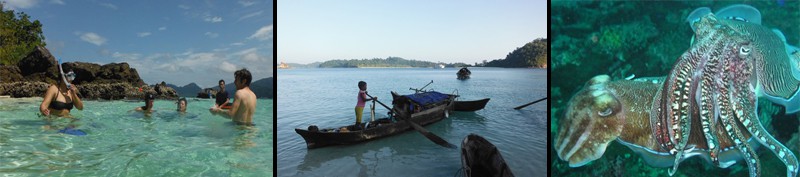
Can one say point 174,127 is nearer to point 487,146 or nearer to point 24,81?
point 24,81

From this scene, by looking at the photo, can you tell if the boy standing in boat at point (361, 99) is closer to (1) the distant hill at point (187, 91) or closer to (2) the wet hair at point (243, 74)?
(2) the wet hair at point (243, 74)

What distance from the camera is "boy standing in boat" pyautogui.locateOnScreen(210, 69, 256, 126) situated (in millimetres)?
3676

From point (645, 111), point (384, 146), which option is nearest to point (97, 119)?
point (384, 146)

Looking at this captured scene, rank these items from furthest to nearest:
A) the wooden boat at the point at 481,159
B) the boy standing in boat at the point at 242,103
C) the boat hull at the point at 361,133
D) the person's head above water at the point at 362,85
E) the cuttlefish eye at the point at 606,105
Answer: the person's head above water at the point at 362,85, the boat hull at the point at 361,133, the wooden boat at the point at 481,159, the boy standing in boat at the point at 242,103, the cuttlefish eye at the point at 606,105

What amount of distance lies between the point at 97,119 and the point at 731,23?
5.12 meters

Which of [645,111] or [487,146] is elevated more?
[645,111]

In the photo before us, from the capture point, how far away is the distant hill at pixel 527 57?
5.57 m

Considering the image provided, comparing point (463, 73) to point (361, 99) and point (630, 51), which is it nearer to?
point (361, 99)

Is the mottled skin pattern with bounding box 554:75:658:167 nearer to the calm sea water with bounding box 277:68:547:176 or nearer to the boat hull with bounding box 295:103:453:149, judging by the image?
the calm sea water with bounding box 277:68:547:176

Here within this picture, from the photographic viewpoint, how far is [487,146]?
4461mm

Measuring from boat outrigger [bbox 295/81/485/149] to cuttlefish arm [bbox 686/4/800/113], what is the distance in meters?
2.97

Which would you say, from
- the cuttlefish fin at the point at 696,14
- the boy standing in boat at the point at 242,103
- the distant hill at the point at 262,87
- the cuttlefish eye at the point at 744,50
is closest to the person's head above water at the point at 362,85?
the distant hill at the point at 262,87

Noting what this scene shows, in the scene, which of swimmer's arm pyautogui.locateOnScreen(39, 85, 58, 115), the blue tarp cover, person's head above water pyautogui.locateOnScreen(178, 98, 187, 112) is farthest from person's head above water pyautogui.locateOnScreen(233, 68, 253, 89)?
the blue tarp cover

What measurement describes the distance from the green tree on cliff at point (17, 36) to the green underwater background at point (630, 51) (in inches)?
164
